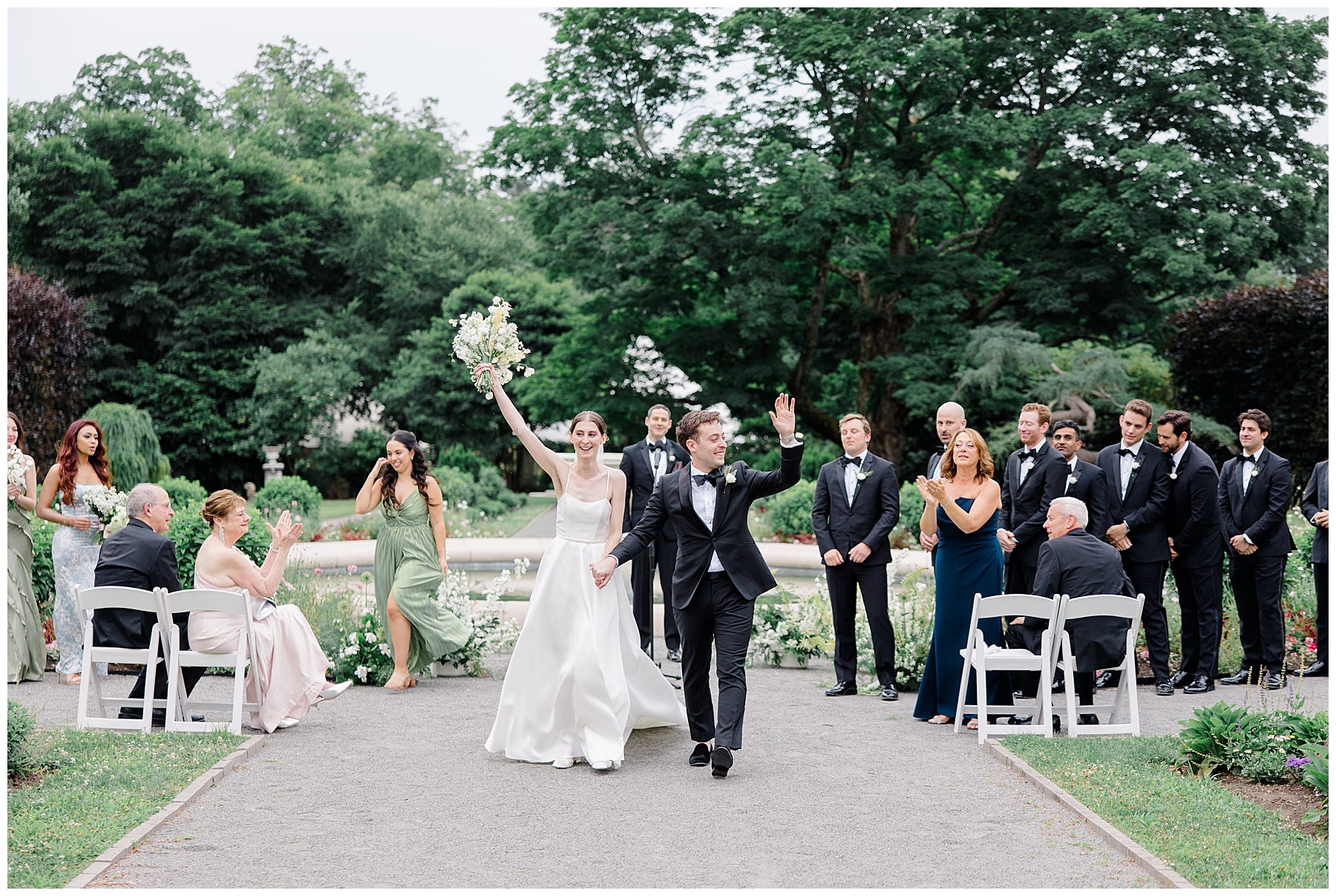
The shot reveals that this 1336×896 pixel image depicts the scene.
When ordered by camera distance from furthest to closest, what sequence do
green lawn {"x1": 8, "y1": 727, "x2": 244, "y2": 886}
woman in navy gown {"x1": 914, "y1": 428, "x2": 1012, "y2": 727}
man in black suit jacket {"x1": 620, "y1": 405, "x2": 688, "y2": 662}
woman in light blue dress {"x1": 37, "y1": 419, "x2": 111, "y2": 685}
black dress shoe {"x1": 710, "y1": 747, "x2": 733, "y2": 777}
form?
man in black suit jacket {"x1": 620, "y1": 405, "x2": 688, "y2": 662} < woman in light blue dress {"x1": 37, "y1": 419, "x2": 111, "y2": 685} < woman in navy gown {"x1": 914, "y1": 428, "x2": 1012, "y2": 727} < black dress shoe {"x1": 710, "y1": 747, "x2": 733, "y2": 777} < green lawn {"x1": 8, "y1": 727, "x2": 244, "y2": 886}

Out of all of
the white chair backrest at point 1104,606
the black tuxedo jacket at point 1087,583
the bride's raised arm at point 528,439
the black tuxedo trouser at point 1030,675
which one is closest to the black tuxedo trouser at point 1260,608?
the black tuxedo trouser at point 1030,675

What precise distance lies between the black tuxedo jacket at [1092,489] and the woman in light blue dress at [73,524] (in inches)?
281

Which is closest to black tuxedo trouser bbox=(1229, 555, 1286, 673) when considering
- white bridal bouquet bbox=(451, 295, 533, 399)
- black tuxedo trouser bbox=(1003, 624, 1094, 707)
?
black tuxedo trouser bbox=(1003, 624, 1094, 707)

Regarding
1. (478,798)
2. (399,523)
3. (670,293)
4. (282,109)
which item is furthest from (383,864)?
(282,109)

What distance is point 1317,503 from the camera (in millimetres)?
9320

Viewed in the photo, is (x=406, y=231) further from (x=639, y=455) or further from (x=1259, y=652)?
(x=1259, y=652)

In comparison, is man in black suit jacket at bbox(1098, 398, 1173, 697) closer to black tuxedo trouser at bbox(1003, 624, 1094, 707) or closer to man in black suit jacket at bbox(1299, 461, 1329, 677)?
black tuxedo trouser at bbox(1003, 624, 1094, 707)

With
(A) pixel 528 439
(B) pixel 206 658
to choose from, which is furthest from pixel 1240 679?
(B) pixel 206 658

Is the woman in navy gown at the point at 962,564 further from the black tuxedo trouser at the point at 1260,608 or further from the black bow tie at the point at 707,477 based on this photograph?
the black tuxedo trouser at the point at 1260,608

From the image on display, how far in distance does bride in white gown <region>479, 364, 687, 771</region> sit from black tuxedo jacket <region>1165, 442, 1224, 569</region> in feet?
13.8

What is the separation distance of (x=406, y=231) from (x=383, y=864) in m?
36.1

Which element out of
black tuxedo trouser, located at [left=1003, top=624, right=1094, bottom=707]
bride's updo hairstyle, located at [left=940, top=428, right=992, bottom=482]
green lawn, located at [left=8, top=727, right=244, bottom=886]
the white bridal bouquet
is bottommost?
green lawn, located at [left=8, top=727, right=244, bottom=886]

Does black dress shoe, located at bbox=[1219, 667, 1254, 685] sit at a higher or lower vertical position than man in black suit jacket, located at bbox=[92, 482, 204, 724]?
lower

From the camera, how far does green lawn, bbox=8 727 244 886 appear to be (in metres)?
4.66
